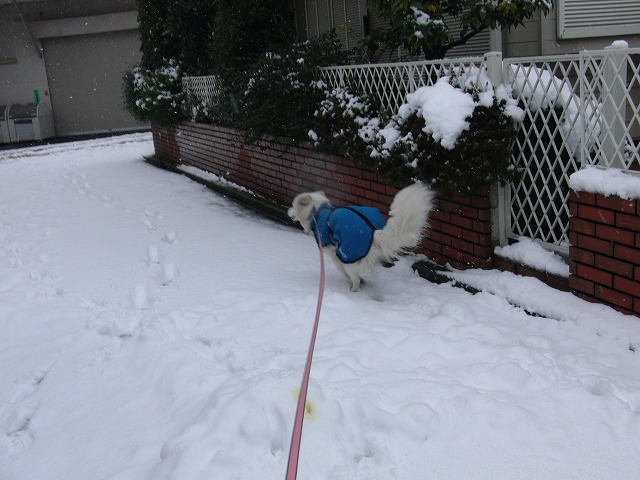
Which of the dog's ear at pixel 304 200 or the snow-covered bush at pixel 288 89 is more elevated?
the snow-covered bush at pixel 288 89

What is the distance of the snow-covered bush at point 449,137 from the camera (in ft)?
13.9

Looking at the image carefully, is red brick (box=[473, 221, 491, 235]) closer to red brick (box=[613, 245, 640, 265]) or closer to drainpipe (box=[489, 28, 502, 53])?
red brick (box=[613, 245, 640, 265])

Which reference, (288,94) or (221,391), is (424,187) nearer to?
(221,391)

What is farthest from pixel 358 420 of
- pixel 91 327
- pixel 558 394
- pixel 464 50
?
pixel 464 50

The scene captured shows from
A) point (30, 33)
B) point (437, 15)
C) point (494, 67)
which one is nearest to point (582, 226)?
point (494, 67)

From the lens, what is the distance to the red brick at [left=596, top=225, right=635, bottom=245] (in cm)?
342

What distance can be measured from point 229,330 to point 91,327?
113 cm

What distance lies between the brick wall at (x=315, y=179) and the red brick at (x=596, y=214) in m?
0.88

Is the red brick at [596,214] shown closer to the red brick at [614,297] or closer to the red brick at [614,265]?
the red brick at [614,265]

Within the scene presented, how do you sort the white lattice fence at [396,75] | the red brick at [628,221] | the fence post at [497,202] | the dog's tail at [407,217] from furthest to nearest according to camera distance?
the white lattice fence at [396,75] < the fence post at [497,202] < the dog's tail at [407,217] < the red brick at [628,221]

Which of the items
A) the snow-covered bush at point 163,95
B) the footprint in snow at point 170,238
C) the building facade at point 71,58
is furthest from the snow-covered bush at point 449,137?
the building facade at point 71,58

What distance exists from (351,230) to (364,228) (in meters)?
0.10

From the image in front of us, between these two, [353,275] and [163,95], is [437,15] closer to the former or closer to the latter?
[353,275]

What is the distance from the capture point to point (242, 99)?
7.91 meters
